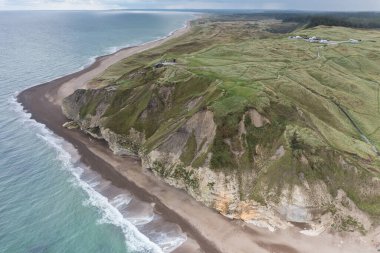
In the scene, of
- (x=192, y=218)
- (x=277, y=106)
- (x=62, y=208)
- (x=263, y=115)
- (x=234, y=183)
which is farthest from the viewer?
(x=277, y=106)

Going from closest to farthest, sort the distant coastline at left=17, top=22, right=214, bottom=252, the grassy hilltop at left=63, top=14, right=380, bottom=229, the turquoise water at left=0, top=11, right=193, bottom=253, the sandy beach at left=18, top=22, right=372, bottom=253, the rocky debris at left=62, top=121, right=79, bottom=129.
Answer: the sandy beach at left=18, top=22, right=372, bottom=253 → the turquoise water at left=0, top=11, right=193, bottom=253 → the grassy hilltop at left=63, top=14, right=380, bottom=229 → the distant coastline at left=17, top=22, right=214, bottom=252 → the rocky debris at left=62, top=121, right=79, bottom=129

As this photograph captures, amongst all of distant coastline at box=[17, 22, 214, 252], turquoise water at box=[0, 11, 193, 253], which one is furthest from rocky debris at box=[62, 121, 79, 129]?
turquoise water at box=[0, 11, 193, 253]

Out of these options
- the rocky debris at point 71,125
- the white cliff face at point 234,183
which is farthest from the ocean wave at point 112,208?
the white cliff face at point 234,183

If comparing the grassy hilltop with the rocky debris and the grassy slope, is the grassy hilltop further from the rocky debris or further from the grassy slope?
the rocky debris

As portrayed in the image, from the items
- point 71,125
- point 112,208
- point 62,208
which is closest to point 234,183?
point 112,208

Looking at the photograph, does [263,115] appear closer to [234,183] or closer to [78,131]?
[234,183]

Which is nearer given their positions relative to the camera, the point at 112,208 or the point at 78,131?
the point at 112,208
